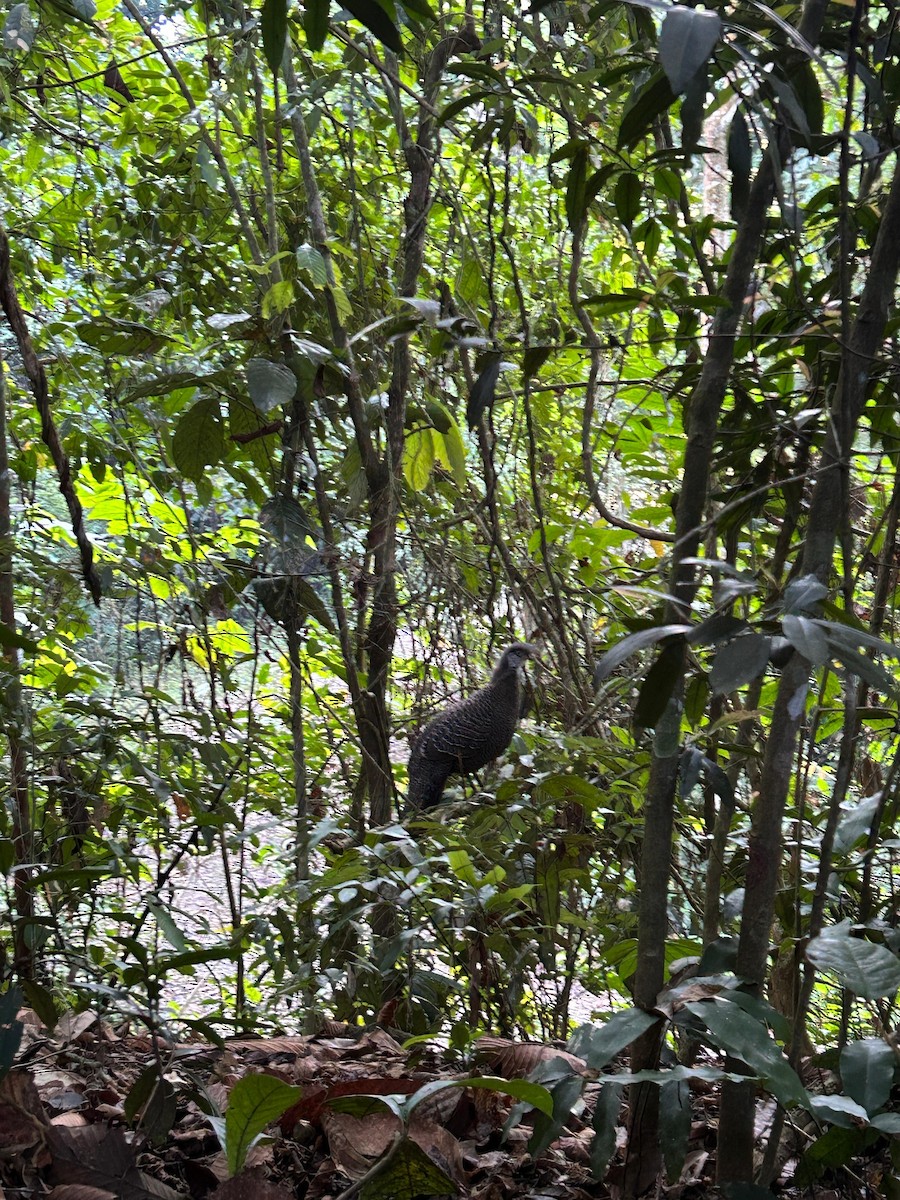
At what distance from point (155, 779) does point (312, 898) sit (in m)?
0.33

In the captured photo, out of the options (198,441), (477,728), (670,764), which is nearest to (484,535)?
(477,728)

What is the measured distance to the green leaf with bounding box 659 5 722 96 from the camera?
751mm

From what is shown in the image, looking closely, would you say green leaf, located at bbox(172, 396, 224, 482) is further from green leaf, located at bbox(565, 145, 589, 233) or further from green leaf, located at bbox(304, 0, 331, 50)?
green leaf, located at bbox(304, 0, 331, 50)

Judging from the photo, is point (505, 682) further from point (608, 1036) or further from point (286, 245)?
point (608, 1036)

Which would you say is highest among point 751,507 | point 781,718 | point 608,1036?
point 751,507

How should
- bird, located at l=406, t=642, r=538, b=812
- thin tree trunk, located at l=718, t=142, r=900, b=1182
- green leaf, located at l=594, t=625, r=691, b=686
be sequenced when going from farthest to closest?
bird, located at l=406, t=642, r=538, b=812 < thin tree trunk, located at l=718, t=142, r=900, b=1182 < green leaf, located at l=594, t=625, r=691, b=686

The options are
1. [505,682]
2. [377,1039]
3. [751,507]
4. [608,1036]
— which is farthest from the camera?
[505,682]

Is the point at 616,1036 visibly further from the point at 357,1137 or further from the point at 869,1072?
the point at 357,1137

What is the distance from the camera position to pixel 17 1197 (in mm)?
1161

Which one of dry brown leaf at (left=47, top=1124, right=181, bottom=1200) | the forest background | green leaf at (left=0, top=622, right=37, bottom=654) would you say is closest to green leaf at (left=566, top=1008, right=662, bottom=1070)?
the forest background

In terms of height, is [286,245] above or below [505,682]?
above

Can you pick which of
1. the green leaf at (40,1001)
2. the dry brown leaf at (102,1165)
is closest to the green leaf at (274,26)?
the green leaf at (40,1001)

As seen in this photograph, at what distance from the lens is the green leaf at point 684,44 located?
75 centimetres

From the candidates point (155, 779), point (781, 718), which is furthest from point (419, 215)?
point (781, 718)
